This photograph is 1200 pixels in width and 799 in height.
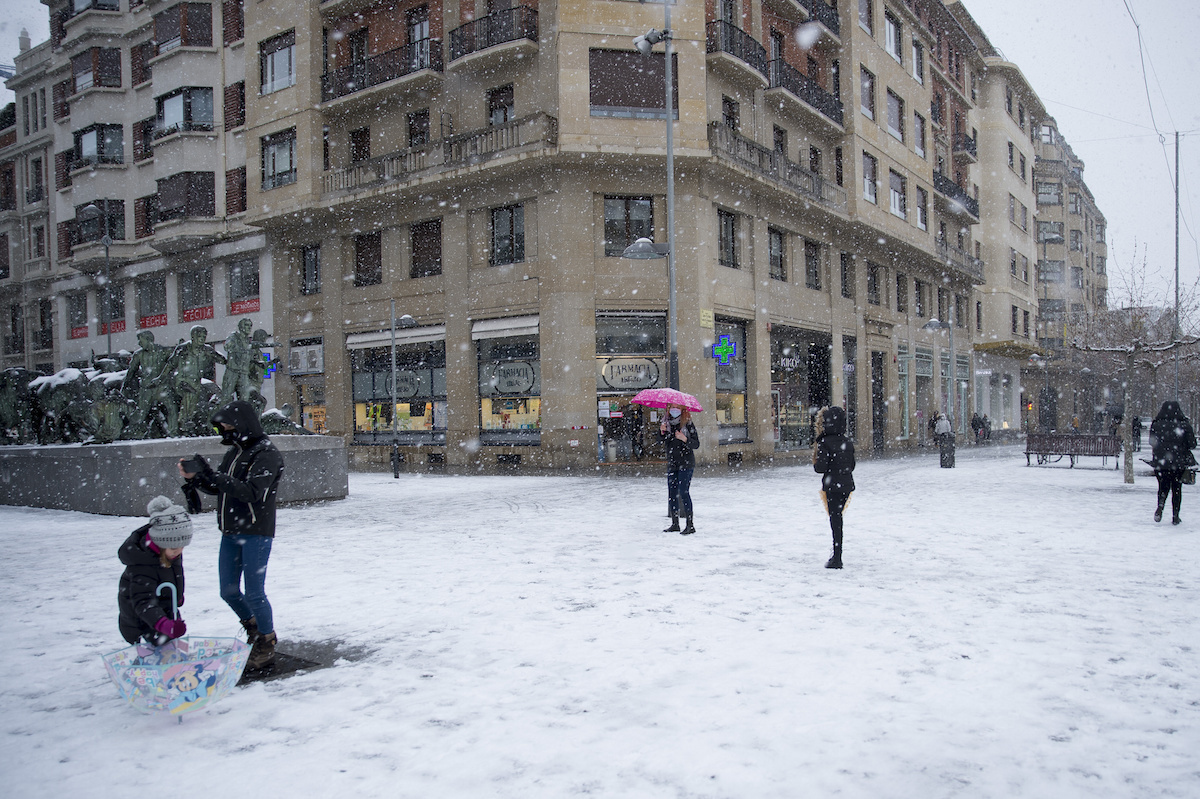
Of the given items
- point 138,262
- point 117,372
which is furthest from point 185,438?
point 138,262

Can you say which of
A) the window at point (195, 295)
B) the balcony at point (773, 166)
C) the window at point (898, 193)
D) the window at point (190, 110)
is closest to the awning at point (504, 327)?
the balcony at point (773, 166)

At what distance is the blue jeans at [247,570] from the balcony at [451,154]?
1858 cm

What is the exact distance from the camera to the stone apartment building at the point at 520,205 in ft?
73.4

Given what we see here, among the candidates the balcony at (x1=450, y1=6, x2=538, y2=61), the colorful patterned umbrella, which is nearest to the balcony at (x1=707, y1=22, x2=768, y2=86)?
the balcony at (x1=450, y1=6, x2=538, y2=61)

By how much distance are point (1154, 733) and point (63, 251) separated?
4472 centimetres

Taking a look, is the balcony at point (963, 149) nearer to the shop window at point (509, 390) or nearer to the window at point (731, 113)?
the window at point (731, 113)

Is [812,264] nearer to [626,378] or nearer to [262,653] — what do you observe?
[626,378]

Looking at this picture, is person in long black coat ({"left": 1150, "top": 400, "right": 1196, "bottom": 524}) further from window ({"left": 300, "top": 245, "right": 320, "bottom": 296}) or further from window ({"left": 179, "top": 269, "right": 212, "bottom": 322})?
window ({"left": 179, "top": 269, "right": 212, "bottom": 322})

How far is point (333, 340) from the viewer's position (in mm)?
27094

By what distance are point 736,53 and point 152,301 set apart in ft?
85.4

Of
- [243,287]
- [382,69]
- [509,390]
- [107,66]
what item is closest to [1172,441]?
[509,390]

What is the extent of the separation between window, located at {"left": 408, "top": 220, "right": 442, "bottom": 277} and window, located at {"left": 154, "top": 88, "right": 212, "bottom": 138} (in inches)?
458

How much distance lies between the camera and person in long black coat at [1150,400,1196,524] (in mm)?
10219

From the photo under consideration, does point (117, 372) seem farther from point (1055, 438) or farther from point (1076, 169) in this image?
point (1076, 169)
